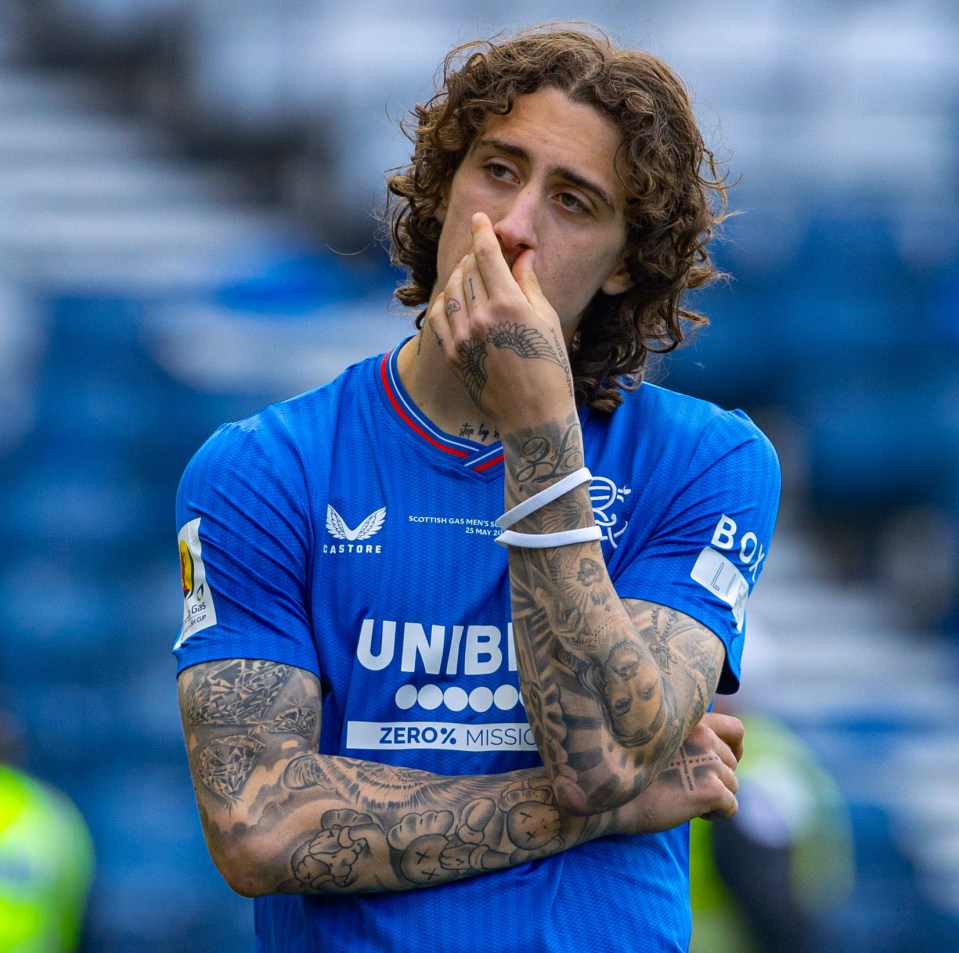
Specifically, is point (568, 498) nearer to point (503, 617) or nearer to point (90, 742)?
point (503, 617)

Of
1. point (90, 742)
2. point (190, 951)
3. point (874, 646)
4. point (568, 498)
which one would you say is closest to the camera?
point (568, 498)

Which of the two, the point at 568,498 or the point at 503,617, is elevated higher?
the point at 568,498

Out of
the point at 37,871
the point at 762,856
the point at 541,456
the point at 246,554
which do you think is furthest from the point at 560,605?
the point at 37,871

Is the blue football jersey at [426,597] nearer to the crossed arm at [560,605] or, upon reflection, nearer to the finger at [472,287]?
the crossed arm at [560,605]

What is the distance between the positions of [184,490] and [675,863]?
0.89 metres

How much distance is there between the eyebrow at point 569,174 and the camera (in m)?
2.09

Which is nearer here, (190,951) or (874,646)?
(190,951)

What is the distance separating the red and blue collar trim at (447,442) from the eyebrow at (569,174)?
1.29 ft

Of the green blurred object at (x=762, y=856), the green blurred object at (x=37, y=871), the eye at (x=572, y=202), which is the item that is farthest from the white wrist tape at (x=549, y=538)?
the green blurred object at (x=37, y=871)

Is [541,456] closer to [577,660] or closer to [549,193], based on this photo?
[577,660]

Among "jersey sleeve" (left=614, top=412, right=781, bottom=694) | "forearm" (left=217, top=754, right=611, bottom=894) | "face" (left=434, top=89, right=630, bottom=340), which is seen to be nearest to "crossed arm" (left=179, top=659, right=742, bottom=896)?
"forearm" (left=217, top=754, right=611, bottom=894)

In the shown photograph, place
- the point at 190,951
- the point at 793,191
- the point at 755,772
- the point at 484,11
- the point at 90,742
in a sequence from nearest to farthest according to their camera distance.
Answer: the point at 755,772
the point at 190,951
the point at 90,742
the point at 793,191
the point at 484,11

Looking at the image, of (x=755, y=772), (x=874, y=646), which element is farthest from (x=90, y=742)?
(x=874, y=646)

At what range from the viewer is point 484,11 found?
30.5 ft
